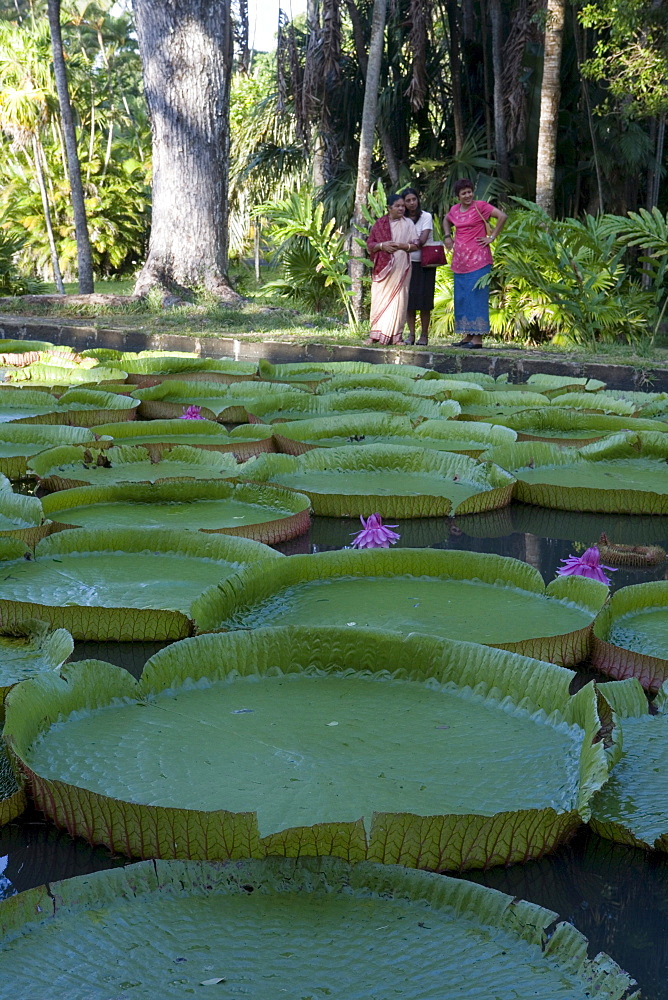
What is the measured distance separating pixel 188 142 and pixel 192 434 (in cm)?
738

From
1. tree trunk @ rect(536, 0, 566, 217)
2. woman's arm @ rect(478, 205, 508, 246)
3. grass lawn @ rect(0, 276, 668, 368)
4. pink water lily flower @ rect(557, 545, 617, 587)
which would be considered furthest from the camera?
tree trunk @ rect(536, 0, 566, 217)

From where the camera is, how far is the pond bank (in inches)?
226

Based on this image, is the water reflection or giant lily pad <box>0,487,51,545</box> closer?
giant lily pad <box>0,487,51,545</box>

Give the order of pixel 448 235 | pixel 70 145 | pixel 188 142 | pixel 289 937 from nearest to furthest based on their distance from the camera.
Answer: pixel 289 937 < pixel 448 235 < pixel 188 142 < pixel 70 145

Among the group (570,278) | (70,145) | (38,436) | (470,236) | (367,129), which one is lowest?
(38,436)

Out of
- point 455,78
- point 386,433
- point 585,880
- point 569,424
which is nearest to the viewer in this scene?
point 585,880

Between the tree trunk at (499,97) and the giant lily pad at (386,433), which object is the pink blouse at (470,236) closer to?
the giant lily pad at (386,433)

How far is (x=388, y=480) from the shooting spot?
298 centimetres

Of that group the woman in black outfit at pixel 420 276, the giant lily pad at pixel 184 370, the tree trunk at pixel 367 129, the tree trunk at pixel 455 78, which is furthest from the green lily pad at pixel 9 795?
the tree trunk at pixel 455 78

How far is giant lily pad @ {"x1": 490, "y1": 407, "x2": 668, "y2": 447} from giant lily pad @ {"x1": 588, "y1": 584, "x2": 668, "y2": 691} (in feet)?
6.18

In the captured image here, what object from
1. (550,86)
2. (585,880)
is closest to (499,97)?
(550,86)

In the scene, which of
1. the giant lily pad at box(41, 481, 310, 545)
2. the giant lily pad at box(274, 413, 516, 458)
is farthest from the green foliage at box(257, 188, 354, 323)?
the giant lily pad at box(41, 481, 310, 545)

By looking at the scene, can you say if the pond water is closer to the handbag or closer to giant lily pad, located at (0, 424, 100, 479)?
giant lily pad, located at (0, 424, 100, 479)

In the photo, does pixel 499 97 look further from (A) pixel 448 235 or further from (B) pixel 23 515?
(B) pixel 23 515
